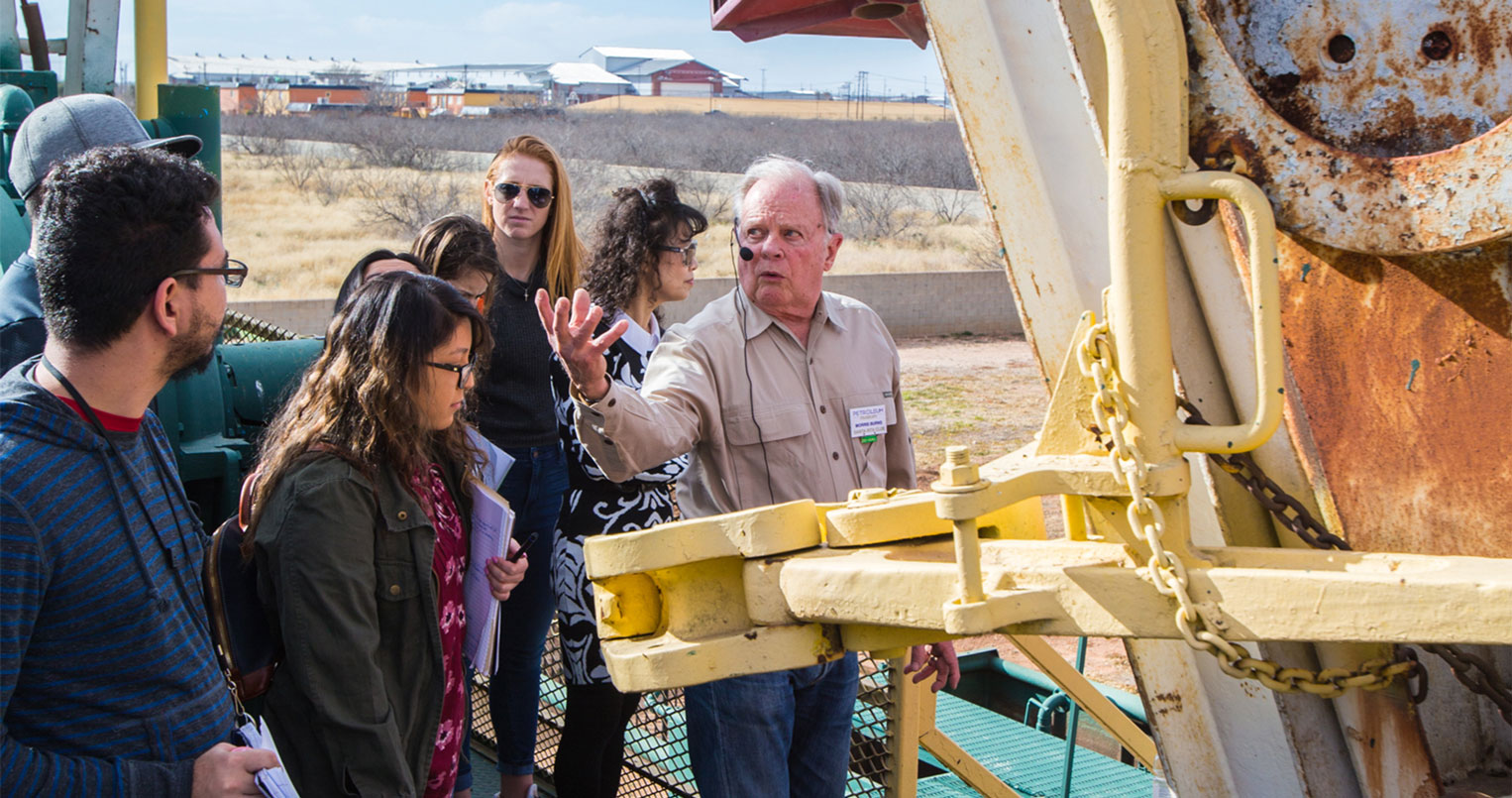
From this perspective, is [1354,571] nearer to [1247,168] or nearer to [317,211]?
[1247,168]

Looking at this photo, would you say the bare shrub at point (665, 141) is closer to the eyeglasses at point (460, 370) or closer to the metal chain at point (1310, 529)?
the eyeglasses at point (460, 370)

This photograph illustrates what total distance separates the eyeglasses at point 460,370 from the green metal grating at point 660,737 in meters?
1.32

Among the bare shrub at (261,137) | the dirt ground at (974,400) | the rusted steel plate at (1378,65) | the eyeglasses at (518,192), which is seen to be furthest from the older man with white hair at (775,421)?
the bare shrub at (261,137)

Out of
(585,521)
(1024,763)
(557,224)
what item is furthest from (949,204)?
(585,521)

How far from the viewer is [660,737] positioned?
4078 mm

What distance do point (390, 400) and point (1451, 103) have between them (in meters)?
1.93

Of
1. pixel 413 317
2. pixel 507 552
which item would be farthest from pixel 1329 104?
pixel 507 552

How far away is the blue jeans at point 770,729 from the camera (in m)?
2.82

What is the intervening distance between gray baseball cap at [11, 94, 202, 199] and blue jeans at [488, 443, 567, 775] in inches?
53.1

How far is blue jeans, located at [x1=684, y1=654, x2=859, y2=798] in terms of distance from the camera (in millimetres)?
2824

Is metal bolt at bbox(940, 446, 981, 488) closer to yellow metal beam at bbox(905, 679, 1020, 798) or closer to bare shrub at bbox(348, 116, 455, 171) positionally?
yellow metal beam at bbox(905, 679, 1020, 798)

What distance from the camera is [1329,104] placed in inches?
73.2

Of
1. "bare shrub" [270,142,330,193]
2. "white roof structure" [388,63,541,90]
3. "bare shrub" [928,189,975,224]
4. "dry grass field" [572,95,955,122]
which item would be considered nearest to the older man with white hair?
"bare shrub" [928,189,975,224]

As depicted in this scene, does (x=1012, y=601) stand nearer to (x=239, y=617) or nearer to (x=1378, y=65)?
(x=1378, y=65)
